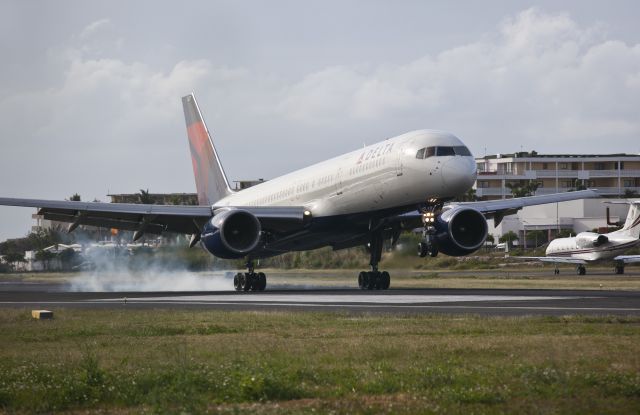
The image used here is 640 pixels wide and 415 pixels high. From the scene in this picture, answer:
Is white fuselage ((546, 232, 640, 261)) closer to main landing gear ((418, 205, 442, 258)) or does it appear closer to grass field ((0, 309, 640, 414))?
main landing gear ((418, 205, 442, 258))

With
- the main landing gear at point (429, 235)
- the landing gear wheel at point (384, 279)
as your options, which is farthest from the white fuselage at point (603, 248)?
the main landing gear at point (429, 235)

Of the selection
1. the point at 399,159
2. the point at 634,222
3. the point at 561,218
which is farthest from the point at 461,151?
the point at 561,218

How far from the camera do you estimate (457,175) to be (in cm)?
3709

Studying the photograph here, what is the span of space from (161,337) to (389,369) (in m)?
7.12

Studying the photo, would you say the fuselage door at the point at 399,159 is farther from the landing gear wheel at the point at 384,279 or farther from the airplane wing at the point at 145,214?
the airplane wing at the point at 145,214

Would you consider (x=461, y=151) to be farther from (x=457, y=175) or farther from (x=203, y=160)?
(x=203, y=160)

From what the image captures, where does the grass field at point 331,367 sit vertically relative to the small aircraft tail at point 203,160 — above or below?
below

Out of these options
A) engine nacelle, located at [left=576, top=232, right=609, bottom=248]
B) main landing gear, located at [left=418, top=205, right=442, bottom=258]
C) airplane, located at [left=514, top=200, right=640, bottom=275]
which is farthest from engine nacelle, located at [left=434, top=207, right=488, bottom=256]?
engine nacelle, located at [left=576, top=232, right=609, bottom=248]

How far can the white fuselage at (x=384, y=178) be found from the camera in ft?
123

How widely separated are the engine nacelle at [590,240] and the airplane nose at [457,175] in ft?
136

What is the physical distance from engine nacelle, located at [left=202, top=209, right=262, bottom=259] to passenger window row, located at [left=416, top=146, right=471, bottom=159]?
7490 mm

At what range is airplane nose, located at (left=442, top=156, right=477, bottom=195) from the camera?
37.1 m

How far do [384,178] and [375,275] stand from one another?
534 centimetres

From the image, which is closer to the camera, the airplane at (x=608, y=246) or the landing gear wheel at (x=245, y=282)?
the landing gear wheel at (x=245, y=282)
